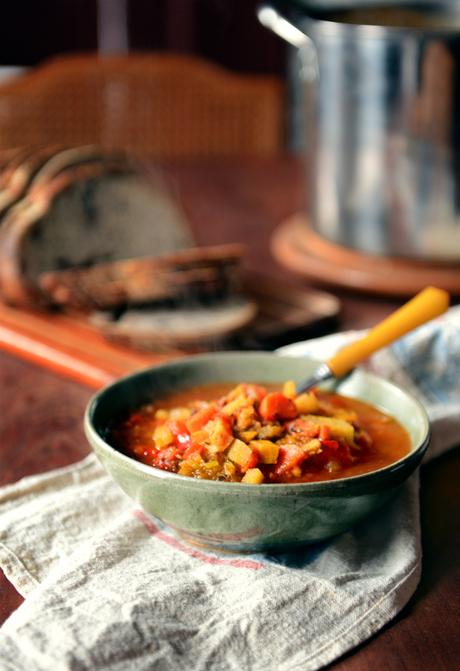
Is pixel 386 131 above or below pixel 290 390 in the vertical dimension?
above

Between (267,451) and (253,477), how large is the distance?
0.13 ft

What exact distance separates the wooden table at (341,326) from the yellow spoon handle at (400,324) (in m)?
0.18

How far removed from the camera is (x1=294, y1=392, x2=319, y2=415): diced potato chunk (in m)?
1.22

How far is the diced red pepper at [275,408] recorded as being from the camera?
1.17m

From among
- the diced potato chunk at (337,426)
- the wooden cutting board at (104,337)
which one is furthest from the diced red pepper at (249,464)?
the wooden cutting board at (104,337)

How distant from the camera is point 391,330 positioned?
1.37 m

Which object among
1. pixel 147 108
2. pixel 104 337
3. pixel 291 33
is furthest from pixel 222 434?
pixel 147 108

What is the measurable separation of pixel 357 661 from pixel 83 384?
831 mm

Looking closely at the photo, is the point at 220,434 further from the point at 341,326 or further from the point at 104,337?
the point at 341,326

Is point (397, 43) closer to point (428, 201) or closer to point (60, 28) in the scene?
point (428, 201)

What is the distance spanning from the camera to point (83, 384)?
1.69 meters

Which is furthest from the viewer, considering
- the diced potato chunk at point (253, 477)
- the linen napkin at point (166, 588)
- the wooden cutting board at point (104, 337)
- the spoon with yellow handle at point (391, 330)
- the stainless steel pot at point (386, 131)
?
the stainless steel pot at point (386, 131)

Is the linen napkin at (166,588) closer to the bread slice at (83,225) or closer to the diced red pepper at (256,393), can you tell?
the diced red pepper at (256,393)

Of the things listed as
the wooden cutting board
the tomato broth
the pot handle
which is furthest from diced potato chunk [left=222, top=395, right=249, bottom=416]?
the pot handle
